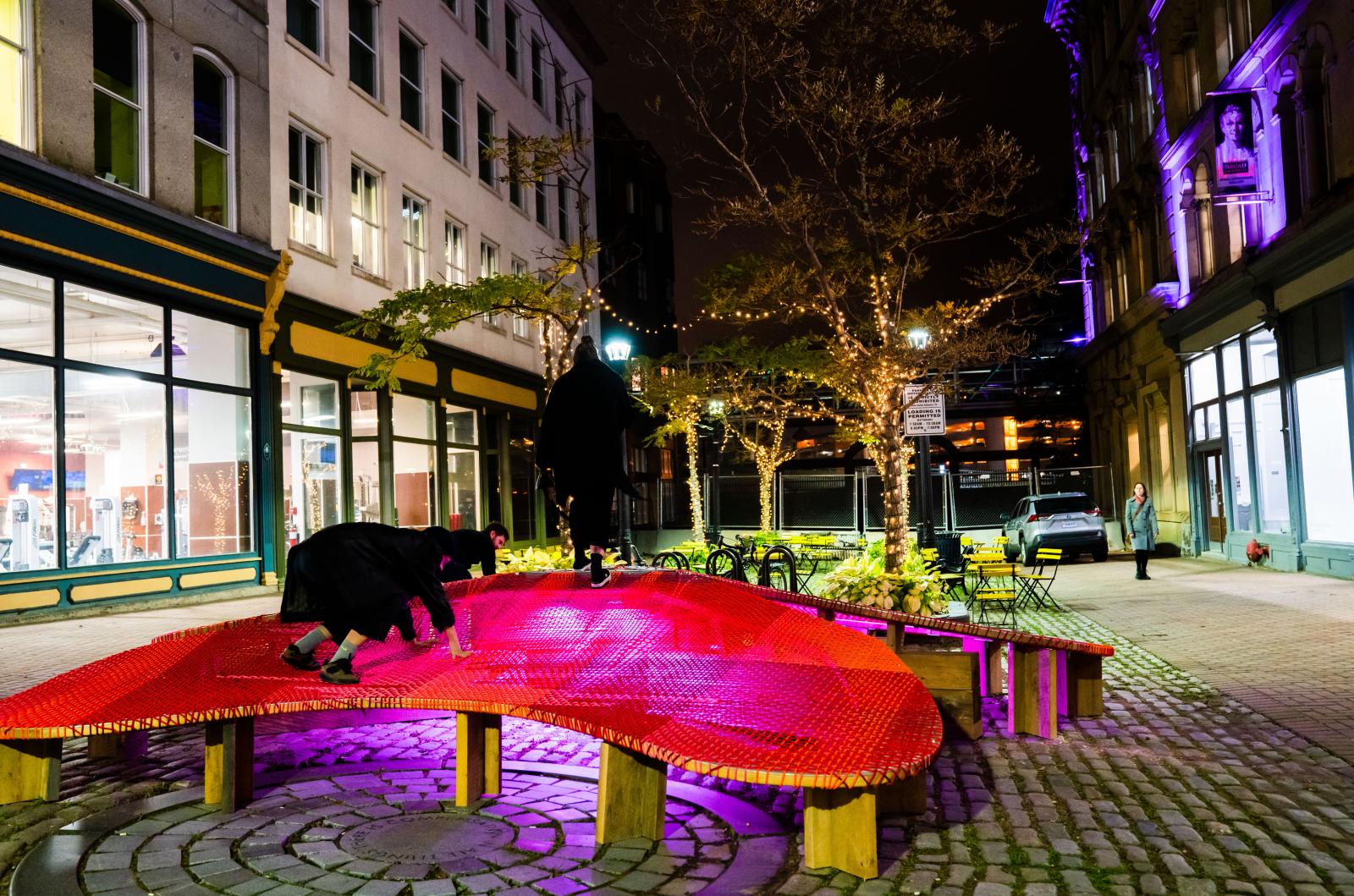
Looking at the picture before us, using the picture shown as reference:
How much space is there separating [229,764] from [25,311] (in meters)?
10.3

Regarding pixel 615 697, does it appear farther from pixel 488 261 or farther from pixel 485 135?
pixel 485 135

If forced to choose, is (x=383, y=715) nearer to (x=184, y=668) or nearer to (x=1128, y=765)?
(x=184, y=668)

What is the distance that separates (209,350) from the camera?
53.6ft

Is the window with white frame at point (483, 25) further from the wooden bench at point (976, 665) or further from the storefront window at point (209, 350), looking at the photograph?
the wooden bench at point (976, 665)

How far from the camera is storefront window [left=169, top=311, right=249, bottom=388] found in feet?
51.6

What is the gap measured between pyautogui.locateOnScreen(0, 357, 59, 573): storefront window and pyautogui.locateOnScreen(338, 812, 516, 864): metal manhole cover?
33.1 ft

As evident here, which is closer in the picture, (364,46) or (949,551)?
(949,551)

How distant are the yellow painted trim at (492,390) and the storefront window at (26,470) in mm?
10980

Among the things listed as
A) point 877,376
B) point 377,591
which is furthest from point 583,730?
point 877,376

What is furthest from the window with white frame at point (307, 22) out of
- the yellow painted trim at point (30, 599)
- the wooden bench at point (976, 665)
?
the wooden bench at point (976, 665)

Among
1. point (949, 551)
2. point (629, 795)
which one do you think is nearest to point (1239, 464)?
point (949, 551)

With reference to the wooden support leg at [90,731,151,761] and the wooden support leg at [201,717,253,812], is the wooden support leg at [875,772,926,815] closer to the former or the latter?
the wooden support leg at [201,717,253,812]

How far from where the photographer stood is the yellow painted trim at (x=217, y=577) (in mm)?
15531

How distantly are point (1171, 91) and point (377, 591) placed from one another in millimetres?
24420
